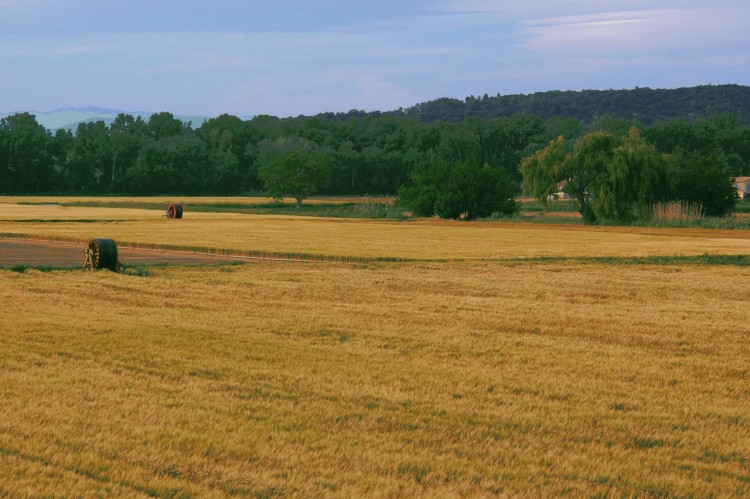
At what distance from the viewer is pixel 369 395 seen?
10188mm

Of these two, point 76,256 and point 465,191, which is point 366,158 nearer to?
point 465,191

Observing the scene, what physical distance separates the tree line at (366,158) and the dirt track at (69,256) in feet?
120

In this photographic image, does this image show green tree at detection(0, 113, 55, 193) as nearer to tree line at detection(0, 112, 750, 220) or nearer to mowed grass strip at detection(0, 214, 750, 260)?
tree line at detection(0, 112, 750, 220)

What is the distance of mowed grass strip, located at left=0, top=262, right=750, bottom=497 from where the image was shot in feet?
24.5

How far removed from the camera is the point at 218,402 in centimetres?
976

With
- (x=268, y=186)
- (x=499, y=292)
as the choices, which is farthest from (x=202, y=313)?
(x=268, y=186)

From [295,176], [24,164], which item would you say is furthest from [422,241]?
[24,164]

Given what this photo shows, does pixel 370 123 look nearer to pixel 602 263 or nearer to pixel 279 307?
pixel 602 263

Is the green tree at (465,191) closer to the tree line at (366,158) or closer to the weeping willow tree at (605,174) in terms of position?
the tree line at (366,158)

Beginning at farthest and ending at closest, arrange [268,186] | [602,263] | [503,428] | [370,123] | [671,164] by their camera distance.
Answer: [370,123], [268,186], [671,164], [602,263], [503,428]

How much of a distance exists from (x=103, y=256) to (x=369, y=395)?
1525 cm

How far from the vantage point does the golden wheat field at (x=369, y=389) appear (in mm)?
7488

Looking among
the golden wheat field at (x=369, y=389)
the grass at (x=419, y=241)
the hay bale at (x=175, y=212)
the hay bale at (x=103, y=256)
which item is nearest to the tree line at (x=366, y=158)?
the grass at (x=419, y=241)

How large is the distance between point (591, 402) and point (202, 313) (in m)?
7.95
